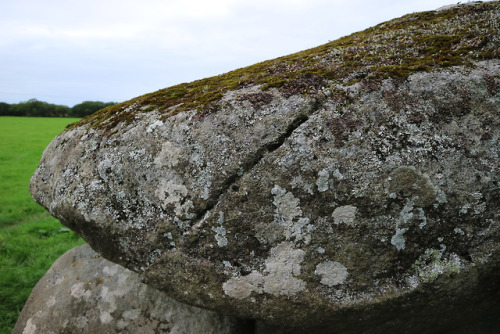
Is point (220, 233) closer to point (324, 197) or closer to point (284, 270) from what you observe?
point (284, 270)

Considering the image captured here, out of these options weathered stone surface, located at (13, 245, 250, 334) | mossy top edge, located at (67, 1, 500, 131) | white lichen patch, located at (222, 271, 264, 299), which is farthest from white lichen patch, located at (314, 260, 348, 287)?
weathered stone surface, located at (13, 245, 250, 334)

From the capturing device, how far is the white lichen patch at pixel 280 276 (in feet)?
8.32

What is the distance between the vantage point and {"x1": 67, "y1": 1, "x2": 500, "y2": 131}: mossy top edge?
2900mm

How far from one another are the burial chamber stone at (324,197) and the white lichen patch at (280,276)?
0.01 m

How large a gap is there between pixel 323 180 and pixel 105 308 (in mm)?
2885

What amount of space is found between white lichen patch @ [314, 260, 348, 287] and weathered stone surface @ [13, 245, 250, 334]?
1.53m

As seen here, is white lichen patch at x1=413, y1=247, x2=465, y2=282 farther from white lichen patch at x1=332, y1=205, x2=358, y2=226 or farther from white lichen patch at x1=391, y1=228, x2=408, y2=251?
white lichen patch at x1=332, y1=205, x2=358, y2=226

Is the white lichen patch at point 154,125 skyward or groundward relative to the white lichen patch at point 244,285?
skyward

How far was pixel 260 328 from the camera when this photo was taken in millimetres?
3574

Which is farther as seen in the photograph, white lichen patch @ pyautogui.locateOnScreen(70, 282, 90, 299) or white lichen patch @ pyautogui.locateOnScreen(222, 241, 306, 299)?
white lichen patch @ pyautogui.locateOnScreen(70, 282, 90, 299)

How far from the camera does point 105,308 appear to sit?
383 cm

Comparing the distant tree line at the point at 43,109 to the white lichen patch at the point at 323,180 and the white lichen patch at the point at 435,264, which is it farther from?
the white lichen patch at the point at 435,264

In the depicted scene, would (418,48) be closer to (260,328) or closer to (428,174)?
(428,174)

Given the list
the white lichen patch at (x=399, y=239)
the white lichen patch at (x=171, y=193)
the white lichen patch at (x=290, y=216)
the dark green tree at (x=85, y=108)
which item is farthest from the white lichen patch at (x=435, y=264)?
the dark green tree at (x=85, y=108)
